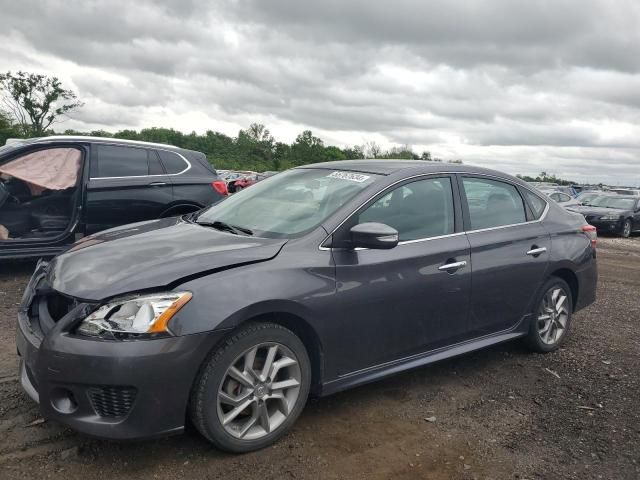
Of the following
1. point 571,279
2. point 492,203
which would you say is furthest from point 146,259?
point 571,279

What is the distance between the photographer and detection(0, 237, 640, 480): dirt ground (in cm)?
282

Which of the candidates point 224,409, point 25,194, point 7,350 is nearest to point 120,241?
point 224,409

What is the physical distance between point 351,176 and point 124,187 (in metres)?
3.76

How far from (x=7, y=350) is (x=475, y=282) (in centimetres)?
352

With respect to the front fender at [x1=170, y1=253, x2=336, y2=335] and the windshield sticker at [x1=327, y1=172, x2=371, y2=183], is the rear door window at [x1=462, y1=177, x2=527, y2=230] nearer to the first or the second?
the windshield sticker at [x1=327, y1=172, x2=371, y2=183]

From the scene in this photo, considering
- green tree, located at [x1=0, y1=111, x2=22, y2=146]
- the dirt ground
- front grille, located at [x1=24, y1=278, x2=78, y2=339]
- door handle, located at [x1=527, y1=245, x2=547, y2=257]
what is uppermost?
green tree, located at [x1=0, y1=111, x2=22, y2=146]

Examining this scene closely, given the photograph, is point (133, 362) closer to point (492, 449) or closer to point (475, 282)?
point (492, 449)

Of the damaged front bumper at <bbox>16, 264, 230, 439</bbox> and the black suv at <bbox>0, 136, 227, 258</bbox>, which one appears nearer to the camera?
the damaged front bumper at <bbox>16, 264, 230, 439</bbox>

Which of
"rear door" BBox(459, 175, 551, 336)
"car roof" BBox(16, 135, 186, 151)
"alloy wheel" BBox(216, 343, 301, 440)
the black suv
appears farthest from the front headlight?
"car roof" BBox(16, 135, 186, 151)

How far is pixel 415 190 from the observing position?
152 inches

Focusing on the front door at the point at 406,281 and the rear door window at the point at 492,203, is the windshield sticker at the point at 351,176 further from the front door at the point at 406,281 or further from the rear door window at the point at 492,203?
the rear door window at the point at 492,203

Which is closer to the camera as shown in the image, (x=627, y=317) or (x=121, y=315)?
(x=121, y=315)

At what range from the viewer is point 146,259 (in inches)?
117

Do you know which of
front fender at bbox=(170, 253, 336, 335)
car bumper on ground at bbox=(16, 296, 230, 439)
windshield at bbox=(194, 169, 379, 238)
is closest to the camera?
car bumper on ground at bbox=(16, 296, 230, 439)
